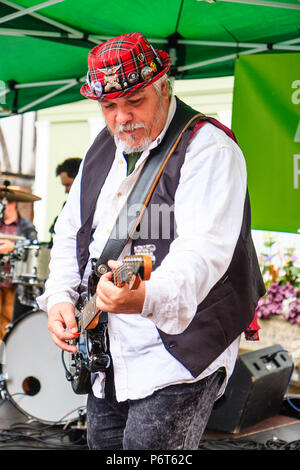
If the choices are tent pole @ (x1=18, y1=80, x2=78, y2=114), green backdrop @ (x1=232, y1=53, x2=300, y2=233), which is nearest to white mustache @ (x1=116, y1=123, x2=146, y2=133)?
green backdrop @ (x1=232, y1=53, x2=300, y2=233)

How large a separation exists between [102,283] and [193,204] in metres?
0.35

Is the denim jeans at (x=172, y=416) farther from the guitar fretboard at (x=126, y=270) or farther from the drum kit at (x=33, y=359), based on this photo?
the drum kit at (x=33, y=359)

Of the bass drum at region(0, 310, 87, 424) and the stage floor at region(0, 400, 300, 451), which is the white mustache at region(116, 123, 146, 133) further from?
the bass drum at region(0, 310, 87, 424)

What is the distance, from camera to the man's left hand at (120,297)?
4.09ft

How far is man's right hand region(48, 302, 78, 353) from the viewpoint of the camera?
1.85m

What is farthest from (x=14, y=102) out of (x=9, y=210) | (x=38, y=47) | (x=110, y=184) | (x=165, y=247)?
(x=165, y=247)

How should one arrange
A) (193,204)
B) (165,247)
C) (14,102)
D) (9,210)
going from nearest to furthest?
(193,204) < (165,247) < (14,102) < (9,210)

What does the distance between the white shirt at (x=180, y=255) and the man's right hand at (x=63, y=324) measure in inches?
1.7

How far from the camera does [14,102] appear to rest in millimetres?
5121

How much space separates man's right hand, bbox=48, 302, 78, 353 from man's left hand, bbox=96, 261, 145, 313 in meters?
0.57

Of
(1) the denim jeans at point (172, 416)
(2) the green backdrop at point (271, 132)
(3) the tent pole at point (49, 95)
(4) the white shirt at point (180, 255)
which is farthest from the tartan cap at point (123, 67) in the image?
(3) the tent pole at point (49, 95)

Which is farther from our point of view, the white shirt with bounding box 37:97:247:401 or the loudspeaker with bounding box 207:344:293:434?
the loudspeaker with bounding box 207:344:293:434

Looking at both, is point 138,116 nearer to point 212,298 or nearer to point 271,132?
point 212,298

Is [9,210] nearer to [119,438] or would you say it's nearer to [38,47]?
[38,47]
